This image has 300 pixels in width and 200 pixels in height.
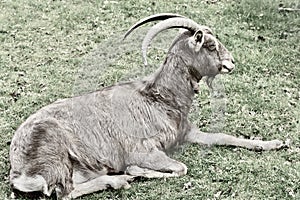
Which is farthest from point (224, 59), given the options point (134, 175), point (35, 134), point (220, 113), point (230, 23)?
point (230, 23)

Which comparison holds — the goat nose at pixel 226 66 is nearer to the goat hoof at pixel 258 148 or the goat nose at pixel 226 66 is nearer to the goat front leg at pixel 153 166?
the goat hoof at pixel 258 148

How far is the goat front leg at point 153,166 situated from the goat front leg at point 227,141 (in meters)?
0.65

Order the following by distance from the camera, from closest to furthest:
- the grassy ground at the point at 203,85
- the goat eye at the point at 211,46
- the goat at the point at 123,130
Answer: the goat at the point at 123,130
the grassy ground at the point at 203,85
the goat eye at the point at 211,46

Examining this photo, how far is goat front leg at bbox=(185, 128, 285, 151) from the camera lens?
23.2 ft

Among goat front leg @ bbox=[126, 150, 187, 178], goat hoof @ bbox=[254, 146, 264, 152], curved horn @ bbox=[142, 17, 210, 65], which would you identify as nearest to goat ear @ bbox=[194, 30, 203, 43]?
curved horn @ bbox=[142, 17, 210, 65]

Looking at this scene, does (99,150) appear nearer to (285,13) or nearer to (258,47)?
(258,47)

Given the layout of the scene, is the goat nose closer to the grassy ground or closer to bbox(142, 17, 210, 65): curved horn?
bbox(142, 17, 210, 65): curved horn

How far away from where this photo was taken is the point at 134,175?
6547 millimetres

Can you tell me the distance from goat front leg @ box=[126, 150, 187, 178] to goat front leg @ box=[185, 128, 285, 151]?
0.65 m

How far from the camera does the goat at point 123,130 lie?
6.19 m

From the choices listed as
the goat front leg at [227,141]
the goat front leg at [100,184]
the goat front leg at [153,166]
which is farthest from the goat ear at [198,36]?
the goat front leg at [100,184]

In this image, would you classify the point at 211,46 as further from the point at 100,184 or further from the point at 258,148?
the point at 100,184

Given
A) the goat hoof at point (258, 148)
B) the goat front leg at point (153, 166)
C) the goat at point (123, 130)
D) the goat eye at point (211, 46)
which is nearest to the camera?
the goat at point (123, 130)

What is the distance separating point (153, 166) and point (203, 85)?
2.26 meters
